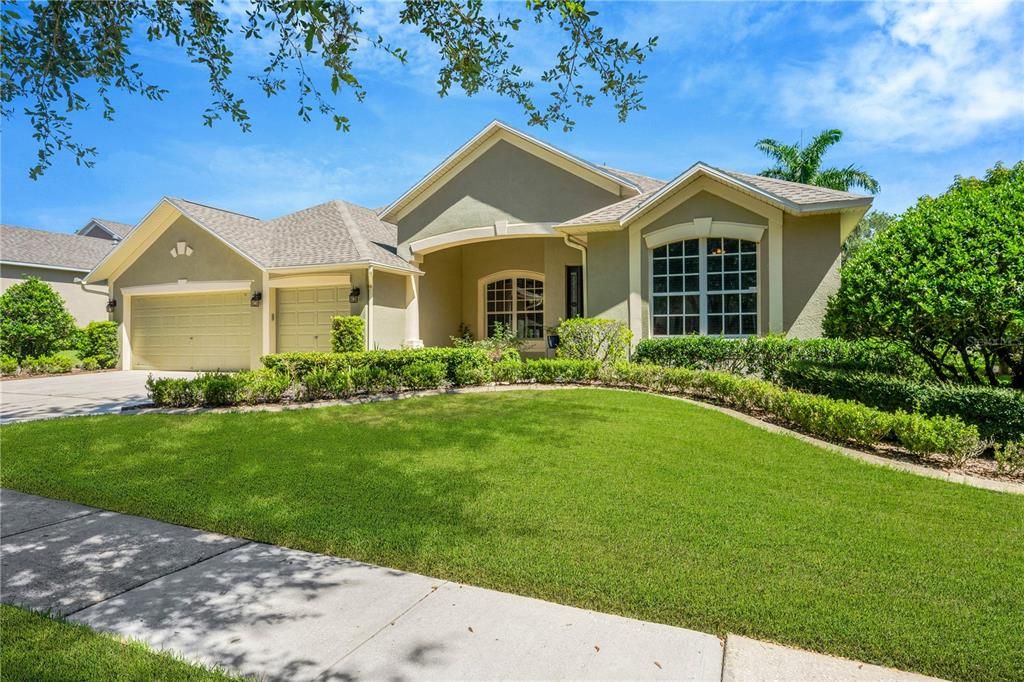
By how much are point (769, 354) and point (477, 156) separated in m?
9.97

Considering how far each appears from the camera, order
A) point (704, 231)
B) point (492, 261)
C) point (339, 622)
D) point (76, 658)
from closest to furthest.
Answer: point (76, 658) → point (339, 622) → point (704, 231) → point (492, 261)

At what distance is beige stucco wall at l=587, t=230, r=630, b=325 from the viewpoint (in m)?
12.9

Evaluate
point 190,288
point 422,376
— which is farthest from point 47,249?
point 422,376

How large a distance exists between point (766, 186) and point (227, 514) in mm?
11985

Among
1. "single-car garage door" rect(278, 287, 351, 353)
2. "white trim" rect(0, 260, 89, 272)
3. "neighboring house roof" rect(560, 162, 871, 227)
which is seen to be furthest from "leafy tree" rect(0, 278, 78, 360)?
"neighboring house roof" rect(560, 162, 871, 227)

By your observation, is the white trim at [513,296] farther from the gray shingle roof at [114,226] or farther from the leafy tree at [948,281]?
the gray shingle roof at [114,226]

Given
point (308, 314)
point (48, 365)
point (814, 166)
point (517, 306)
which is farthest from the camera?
point (814, 166)

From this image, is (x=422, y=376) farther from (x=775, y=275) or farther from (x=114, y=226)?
(x=114, y=226)

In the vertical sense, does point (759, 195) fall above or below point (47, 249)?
below

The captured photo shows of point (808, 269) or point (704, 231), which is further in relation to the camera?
point (704, 231)

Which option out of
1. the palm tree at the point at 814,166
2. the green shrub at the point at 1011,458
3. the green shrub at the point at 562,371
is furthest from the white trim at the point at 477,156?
the palm tree at the point at 814,166

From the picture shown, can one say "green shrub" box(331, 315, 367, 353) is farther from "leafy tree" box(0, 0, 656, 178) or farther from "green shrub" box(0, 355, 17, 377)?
"green shrub" box(0, 355, 17, 377)

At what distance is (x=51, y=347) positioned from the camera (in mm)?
18766

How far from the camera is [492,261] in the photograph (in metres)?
18.7
